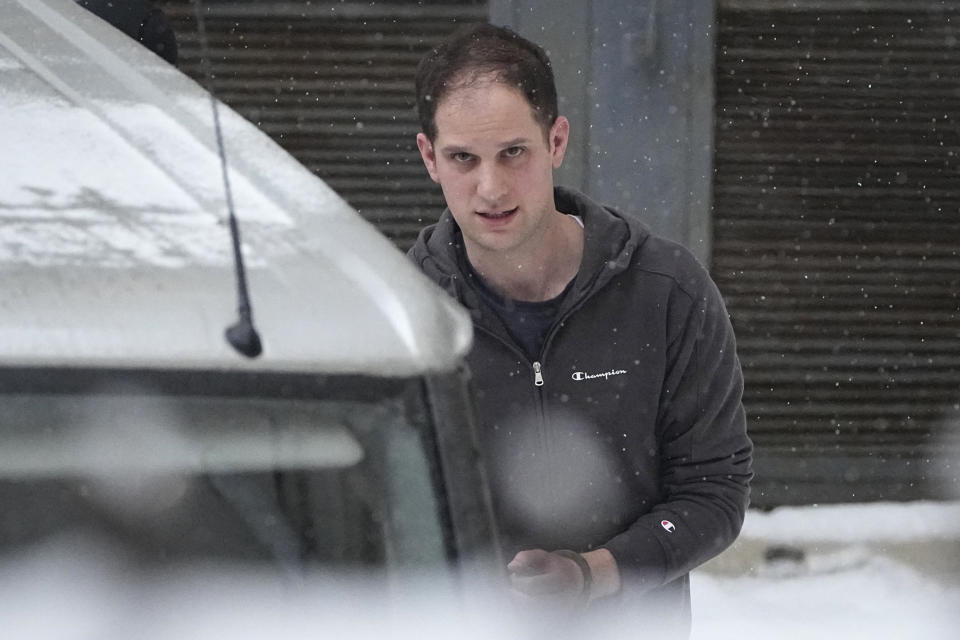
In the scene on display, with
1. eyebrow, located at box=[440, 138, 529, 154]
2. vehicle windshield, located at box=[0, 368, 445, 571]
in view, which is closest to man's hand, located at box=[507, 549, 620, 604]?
vehicle windshield, located at box=[0, 368, 445, 571]

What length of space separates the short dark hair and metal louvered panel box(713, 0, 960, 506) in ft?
14.1

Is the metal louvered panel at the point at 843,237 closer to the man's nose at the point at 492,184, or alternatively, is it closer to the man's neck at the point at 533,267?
the man's neck at the point at 533,267

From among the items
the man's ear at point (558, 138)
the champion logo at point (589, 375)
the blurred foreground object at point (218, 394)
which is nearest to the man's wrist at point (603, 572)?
the champion logo at point (589, 375)

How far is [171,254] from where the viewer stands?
1293 mm

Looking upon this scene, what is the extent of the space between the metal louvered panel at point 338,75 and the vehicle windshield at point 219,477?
5420mm

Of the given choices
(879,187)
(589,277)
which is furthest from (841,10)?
(589,277)

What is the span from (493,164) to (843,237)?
190 inches

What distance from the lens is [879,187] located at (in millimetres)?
6758

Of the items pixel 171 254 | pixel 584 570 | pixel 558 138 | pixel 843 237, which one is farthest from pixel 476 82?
pixel 843 237

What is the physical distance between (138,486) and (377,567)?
0.23 metres

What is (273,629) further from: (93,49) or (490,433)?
(490,433)

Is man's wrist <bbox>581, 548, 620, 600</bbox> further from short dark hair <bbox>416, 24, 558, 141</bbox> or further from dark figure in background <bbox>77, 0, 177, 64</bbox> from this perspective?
dark figure in background <bbox>77, 0, 177, 64</bbox>

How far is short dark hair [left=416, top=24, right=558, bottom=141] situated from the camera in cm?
239

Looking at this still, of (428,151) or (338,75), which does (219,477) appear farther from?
(338,75)
